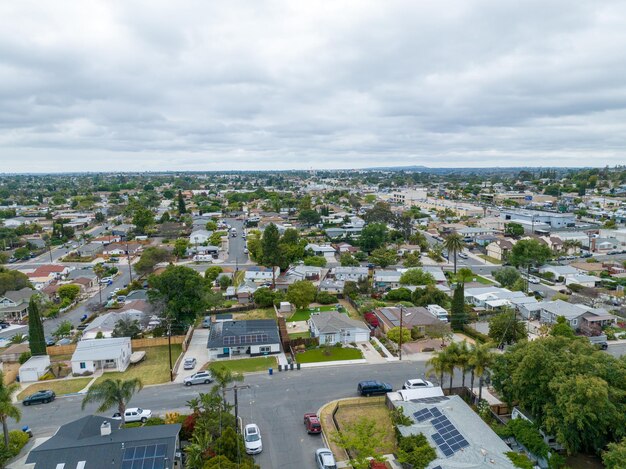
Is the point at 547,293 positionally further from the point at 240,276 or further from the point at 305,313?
the point at 240,276

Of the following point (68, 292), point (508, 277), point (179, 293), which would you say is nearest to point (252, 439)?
point (179, 293)

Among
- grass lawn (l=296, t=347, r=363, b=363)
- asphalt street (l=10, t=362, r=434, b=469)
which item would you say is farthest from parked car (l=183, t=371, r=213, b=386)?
grass lawn (l=296, t=347, r=363, b=363)

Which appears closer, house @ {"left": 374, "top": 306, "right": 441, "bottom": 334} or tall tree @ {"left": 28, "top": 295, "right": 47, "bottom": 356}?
tall tree @ {"left": 28, "top": 295, "right": 47, "bottom": 356}

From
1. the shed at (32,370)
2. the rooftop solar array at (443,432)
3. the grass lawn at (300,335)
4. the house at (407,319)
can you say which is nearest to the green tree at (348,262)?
the house at (407,319)

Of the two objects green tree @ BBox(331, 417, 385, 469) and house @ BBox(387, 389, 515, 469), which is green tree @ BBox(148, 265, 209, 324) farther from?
house @ BBox(387, 389, 515, 469)

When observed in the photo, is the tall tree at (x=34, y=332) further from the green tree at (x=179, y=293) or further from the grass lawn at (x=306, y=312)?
the grass lawn at (x=306, y=312)

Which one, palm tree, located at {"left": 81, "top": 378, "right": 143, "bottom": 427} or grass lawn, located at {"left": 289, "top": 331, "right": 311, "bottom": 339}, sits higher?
palm tree, located at {"left": 81, "top": 378, "right": 143, "bottom": 427}

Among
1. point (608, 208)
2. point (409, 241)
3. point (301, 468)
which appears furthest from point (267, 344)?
point (608, 208)
